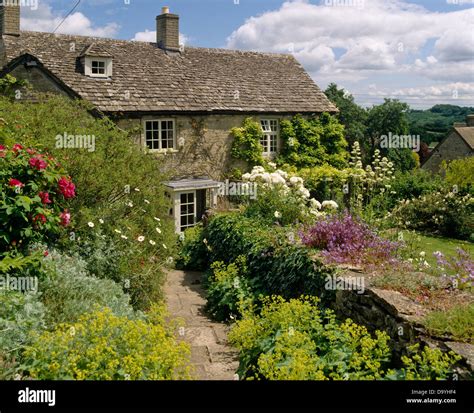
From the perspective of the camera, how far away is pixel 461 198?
1759cm

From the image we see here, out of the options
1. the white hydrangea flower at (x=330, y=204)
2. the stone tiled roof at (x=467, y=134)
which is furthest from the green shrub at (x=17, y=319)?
the stone tiled roof at (x=467, y=134)

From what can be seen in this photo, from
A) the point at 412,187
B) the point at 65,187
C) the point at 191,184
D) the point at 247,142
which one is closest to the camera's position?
the point at 65,187

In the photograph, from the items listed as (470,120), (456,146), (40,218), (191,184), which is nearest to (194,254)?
(191,184)

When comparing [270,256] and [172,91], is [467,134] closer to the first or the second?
[172,91]

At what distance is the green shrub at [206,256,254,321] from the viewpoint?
8.63 m

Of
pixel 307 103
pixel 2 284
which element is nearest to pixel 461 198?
pixel 307 103

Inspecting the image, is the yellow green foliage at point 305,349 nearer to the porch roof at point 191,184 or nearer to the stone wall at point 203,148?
the porch roof at point 191,184

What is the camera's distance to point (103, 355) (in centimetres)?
441

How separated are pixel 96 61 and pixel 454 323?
1547cm

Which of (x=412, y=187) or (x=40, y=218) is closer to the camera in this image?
(x=40, y=218)

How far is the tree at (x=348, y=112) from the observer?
4538 cm

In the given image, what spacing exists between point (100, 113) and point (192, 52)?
6931 mm

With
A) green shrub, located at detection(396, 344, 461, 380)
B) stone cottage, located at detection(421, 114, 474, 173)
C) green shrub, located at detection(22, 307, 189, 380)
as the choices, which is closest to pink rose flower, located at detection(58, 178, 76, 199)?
green shrub, located at detection(22, 307, 189, 380)

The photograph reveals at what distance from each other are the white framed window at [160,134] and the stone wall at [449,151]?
20853mm
